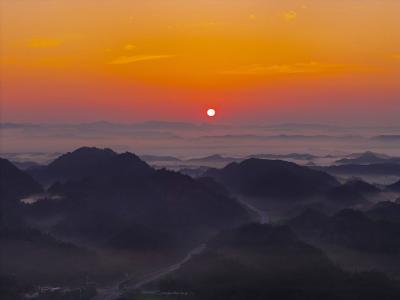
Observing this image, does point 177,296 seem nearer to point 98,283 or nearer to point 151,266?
point 98,283

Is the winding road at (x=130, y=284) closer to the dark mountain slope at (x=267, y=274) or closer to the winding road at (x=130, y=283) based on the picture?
the winding road at (x=130, y=283)

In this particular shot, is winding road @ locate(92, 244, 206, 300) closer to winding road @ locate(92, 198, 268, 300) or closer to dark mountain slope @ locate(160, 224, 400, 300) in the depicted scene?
winding road @ locate(92, 198, 268, 300)

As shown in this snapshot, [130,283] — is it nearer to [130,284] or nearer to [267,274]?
[130,284]

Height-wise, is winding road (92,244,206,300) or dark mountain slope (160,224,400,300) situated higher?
dark mountain slope (160,224,400,300)

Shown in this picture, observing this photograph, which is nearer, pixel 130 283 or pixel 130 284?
pixel 130 284

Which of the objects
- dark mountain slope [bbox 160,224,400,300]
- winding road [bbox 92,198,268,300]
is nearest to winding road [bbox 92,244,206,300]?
winding road [bbox 92,198,268,300]

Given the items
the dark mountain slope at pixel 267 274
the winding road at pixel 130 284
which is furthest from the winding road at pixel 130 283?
the dark mountain slope at pixel 267 274

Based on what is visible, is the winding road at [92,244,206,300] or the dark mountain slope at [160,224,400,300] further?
→ the winding road at [92,244,206,300]

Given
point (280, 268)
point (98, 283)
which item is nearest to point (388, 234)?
point (280, 268)

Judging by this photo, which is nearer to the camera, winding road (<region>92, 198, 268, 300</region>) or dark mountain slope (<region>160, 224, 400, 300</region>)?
dark mountain slope (<region>160, 224, 400, 300</region>)

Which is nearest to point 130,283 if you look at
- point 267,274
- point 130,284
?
point 130,284

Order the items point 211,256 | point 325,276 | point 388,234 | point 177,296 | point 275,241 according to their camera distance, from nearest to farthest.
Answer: point 177,296 < point 325,276 < point 211,256 < point 275,241 < point 388,234
